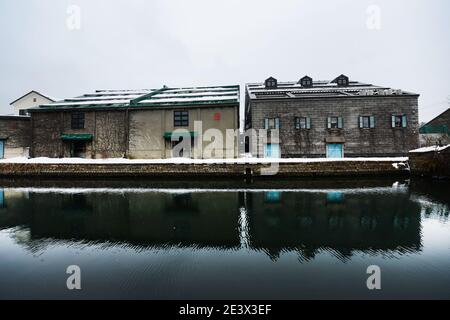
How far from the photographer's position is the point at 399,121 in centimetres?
2280

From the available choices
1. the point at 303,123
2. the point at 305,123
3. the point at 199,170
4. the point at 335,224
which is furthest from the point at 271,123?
the point at 335,224

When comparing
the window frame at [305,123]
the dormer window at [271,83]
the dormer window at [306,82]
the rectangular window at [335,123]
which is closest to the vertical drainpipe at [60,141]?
the dormer window at [271,83]

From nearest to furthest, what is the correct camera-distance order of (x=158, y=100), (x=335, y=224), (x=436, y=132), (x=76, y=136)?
1. (x=335, y=224)
2. (x=76, y=136)
3. (x=158, y=100)
4. (x=436, y=132)

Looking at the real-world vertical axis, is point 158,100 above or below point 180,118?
above

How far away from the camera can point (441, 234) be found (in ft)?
18.7

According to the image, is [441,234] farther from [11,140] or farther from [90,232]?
[11,140]

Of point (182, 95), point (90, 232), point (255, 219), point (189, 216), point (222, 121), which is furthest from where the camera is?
point (182, 95)

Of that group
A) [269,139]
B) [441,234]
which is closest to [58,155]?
[269,139]

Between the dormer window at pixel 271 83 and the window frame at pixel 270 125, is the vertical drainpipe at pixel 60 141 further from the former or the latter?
the dormer window at pixel 271 83

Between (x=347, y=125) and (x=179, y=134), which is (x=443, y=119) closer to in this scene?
(x=347, y=125)

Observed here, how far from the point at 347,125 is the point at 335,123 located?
118 centimetres

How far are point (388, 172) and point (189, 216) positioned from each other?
1606 centimetres

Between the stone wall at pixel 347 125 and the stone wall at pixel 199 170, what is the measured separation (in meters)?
6.34

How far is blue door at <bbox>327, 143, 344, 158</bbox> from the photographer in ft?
75.4
